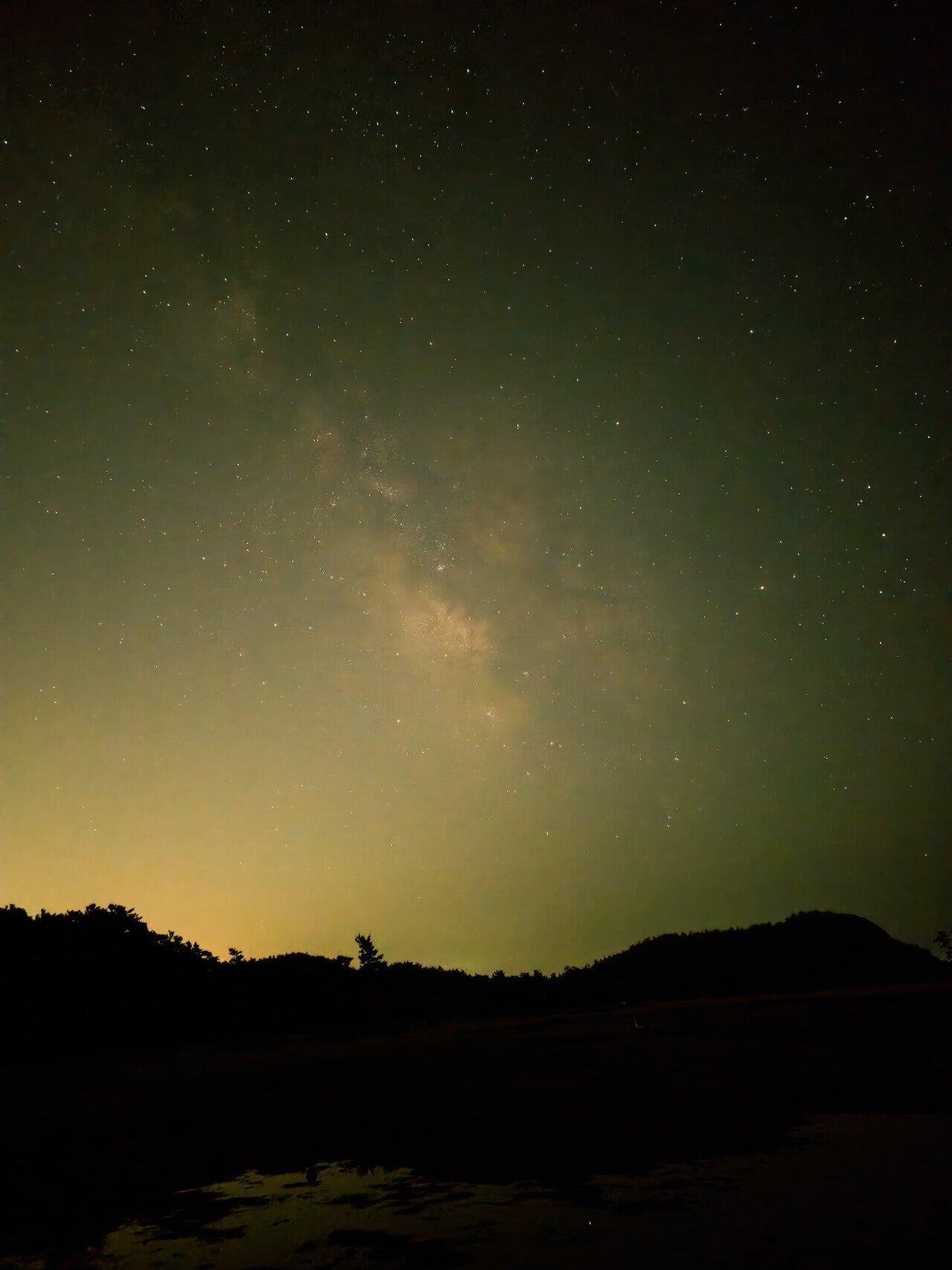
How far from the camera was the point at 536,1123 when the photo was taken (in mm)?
10195

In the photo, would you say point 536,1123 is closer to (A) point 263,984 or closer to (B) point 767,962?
(A) point 263,984

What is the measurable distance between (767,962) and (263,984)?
1570 inches

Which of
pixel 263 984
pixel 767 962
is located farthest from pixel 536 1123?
pixel 767 962

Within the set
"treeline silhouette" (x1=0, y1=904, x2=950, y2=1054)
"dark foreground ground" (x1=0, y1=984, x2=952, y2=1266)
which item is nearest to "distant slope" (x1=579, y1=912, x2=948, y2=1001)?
"treeline silhouette" (x1=0, y1=904, x2=950, y2=1054)

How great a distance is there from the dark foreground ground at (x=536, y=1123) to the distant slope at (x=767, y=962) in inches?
1260

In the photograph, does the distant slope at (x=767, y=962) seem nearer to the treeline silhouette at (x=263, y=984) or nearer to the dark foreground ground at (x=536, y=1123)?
the treeline silhouette at (x=263, y=984)

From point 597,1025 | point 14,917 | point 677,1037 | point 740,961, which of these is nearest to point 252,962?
point 14,917

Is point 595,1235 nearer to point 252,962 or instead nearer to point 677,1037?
point 677,1037

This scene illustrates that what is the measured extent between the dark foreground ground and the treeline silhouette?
4.63m

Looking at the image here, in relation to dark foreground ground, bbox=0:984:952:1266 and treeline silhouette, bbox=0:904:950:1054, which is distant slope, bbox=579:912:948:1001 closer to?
treeline silhouette, bbox=0:904:950:1054

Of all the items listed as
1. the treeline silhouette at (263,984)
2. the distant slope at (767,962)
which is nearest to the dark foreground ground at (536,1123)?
the treeline silhouette at (263,984)

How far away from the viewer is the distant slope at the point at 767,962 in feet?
163

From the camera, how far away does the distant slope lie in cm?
4972

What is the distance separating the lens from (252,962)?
116 ft
